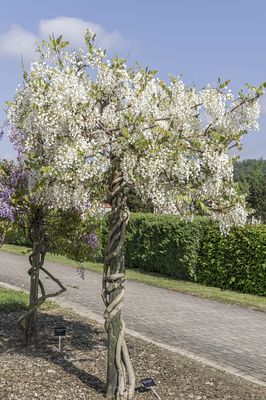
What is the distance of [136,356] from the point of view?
6.93 metres

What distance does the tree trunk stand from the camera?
23.2 ft

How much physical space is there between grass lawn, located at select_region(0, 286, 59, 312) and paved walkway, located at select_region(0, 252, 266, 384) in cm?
74

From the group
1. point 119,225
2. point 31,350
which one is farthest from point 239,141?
point 31,350

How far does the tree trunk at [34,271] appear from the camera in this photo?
7066mm

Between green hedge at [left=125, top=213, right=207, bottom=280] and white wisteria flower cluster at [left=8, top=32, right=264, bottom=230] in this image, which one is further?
green hedge at [left=125, top=213, right=207, bottom=280]

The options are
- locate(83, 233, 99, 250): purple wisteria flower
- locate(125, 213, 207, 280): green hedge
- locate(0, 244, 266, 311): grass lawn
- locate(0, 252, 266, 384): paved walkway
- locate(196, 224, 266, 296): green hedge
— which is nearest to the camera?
locate(83, 233, 99, 250): purple wisteria flower

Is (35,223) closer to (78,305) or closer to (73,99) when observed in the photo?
(73,99)

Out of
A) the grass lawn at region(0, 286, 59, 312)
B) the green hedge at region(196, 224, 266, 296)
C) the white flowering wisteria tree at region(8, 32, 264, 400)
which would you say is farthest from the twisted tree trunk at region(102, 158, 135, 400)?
the green hedge at region(196, 224, 266, 296)

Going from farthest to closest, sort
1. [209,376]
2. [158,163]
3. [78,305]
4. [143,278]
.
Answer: [143,278], [78,305], [209,376], [158,163]

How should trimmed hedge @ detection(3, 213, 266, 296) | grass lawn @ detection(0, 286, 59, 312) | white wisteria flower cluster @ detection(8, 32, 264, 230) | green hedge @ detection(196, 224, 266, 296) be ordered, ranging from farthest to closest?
1. trimmed hedge @ detection(3, 213, 266, 296)
2. green hedge @ detection(196, 224, 266, 296)
3. grass lawn @ detection(0, 286, 59, 312)
4. white wisteria flower cluster @ detection(8, 32, 264, 230)

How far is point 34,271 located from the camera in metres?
7.13

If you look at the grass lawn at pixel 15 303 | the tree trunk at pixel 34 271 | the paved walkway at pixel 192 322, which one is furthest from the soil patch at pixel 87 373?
the grass lawn at pixel 15 303

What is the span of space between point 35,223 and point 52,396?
2.42 m

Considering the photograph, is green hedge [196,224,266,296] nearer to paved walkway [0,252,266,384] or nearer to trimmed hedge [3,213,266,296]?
trimmed hedge [3,213,266,296]
